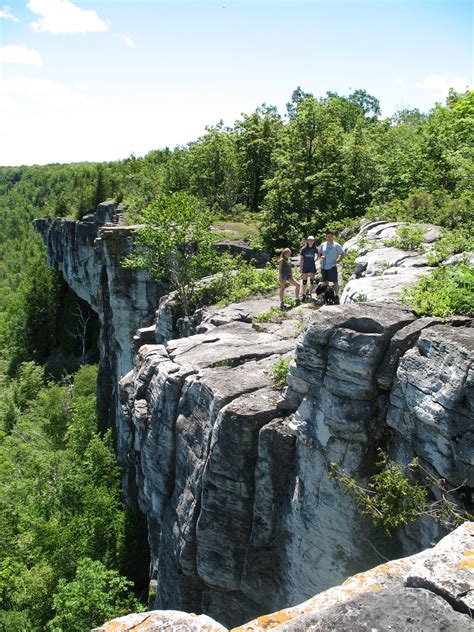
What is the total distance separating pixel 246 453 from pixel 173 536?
3.69 meters

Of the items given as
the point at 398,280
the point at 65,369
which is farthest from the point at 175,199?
the point at 65,369

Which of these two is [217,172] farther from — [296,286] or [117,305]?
[296,286]

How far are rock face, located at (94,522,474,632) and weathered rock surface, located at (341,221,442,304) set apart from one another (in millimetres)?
5290

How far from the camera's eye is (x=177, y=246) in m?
20.2

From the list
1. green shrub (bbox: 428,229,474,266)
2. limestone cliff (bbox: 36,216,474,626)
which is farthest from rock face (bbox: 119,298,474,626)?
green shrub (bbox: 428,229,474,266)

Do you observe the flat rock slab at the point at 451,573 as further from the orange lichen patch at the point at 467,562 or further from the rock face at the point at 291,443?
the rock face at the point at 291,443

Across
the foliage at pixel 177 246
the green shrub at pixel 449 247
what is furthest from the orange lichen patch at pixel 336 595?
the foliage at pixel 177 246

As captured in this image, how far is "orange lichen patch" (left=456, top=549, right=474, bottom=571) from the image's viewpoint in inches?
157

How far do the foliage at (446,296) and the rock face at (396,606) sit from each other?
13.0 feet

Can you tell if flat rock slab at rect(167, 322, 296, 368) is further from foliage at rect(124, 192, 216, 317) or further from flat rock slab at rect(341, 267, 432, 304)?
foliage at rect(124, 192, 216, 317)

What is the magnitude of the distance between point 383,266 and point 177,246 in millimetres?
9699

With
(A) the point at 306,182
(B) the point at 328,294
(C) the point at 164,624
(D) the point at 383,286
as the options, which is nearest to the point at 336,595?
(C) the point at 164,624

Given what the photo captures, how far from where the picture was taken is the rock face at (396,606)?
3582 mm

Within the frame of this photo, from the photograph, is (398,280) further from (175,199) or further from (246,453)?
(175,199)
